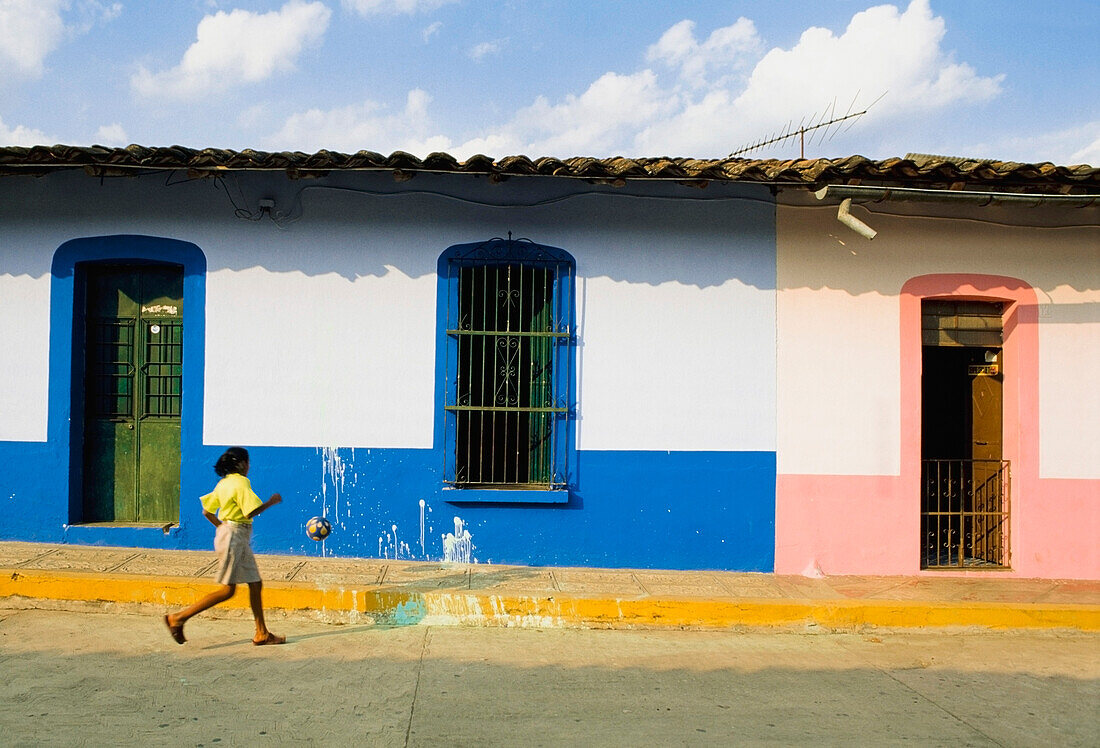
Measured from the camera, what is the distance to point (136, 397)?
7.16 meters

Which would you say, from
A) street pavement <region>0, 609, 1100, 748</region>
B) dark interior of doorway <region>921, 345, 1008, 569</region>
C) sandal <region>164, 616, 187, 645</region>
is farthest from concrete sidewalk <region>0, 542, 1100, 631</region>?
dark interior of doorway <region>921, 345, 1008, 569</region>

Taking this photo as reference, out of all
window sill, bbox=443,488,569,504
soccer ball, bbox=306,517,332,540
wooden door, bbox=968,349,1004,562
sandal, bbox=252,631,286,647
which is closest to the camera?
sandal, bbox=252,631,286,647

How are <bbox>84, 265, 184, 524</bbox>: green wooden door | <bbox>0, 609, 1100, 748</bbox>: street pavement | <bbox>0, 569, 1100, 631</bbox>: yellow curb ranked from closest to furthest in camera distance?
1. <bbox>0, 609, 1100, 748</bbox>: street pavement
2. <bbox>0, 569, 1100, 631</bbox>: yellow curb
3. <bbox>84, 265, 184, 524</bbox>: green wooden door

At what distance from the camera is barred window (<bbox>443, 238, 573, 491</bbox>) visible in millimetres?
6863

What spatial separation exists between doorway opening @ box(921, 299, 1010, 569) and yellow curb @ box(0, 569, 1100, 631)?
1625 mm

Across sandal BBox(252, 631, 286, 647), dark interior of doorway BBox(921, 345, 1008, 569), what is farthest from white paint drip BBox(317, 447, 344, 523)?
dark interior of doorway BBox(921, 345, 1008, 569)

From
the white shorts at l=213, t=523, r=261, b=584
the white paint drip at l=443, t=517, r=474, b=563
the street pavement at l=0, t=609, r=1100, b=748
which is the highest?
the white shorts at l=213, t=523, r=261, b=584

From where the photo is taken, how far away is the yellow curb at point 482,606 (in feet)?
19.0

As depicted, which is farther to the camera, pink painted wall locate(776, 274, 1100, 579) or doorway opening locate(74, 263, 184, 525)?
doorway opening locate(74, 263, 184, 525)

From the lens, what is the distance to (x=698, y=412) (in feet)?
22.8

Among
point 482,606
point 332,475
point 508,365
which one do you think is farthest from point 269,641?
point 508,365

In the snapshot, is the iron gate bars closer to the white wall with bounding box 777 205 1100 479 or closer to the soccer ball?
the white wall with bounding box 777 205 1100 479

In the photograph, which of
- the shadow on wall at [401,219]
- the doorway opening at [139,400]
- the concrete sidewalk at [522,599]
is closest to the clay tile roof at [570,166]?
the shadow on wall at [401,219]

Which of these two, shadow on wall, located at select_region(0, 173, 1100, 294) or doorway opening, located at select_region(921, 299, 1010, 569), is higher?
shadow on wall, located at select_region(0, 173, 1100, 294)
